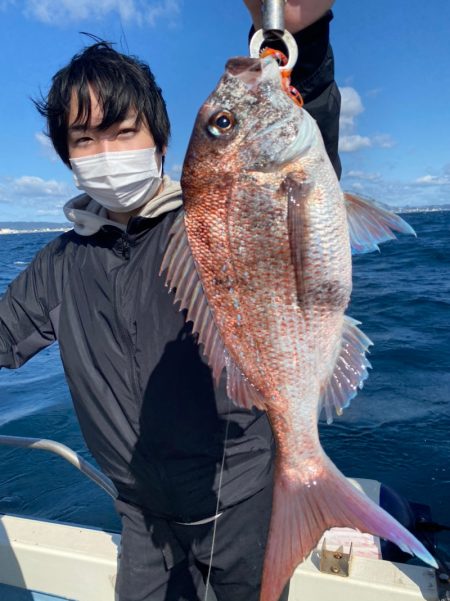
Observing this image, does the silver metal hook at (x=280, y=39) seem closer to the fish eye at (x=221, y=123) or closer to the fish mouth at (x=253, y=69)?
the fish mouth at (x=253, y=69)

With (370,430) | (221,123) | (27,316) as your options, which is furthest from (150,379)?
(370,430)

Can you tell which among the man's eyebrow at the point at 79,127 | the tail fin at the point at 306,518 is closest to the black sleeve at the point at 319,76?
the man's eyebrow at the point at 79,127

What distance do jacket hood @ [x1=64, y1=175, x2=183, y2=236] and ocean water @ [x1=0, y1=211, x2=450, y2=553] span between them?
3797mm

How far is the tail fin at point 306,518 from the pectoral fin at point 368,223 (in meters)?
0.75

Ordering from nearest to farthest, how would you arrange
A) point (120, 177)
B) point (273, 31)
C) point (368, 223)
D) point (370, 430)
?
point (273, 31), point (368, 223), point (120, 177), point (370, 430)

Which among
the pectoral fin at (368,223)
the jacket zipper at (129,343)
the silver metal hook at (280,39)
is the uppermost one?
the silver metal hook at (280,39)

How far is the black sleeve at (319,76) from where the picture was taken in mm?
1774

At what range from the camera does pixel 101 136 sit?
2205mm

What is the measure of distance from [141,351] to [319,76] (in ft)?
4.39

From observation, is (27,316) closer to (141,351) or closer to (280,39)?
(141,351)

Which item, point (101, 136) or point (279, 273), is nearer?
point (279, 273)

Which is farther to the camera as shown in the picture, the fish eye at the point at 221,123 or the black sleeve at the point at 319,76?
the black sleeve at the point at 319,76

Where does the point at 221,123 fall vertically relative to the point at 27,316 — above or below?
above

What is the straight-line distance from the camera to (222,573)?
2143 millimetres
